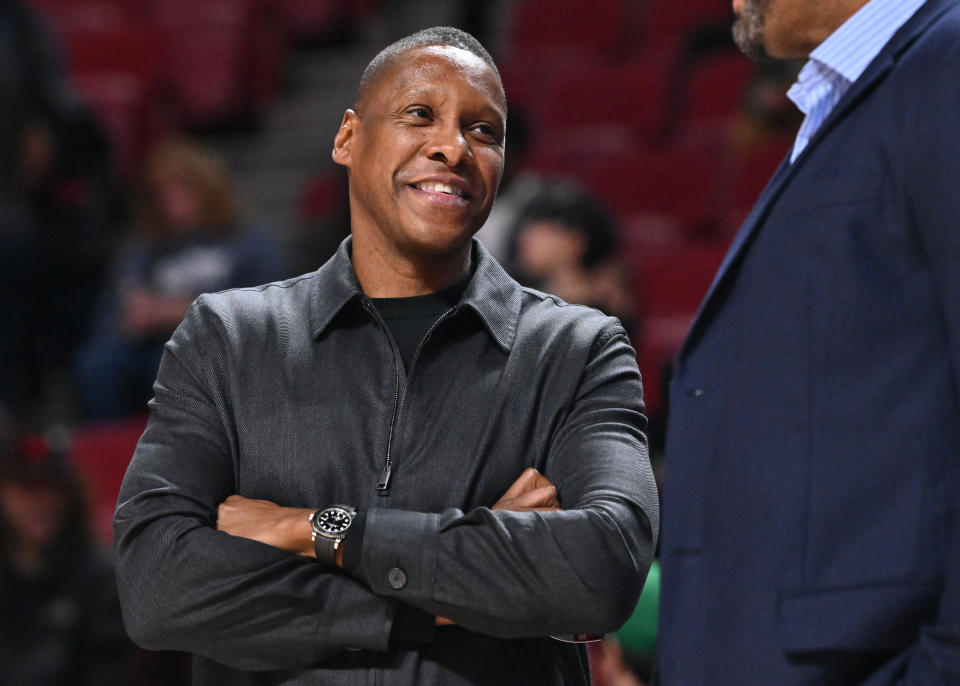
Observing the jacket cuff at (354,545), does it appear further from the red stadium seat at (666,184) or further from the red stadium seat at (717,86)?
the red stadium seat at (717,86)

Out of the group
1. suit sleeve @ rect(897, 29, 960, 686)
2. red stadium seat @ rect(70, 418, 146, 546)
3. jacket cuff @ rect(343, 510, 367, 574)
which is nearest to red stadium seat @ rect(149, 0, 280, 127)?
red stadium seat @ rect(70, 418, 146, 546)

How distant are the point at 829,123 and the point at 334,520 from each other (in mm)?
773

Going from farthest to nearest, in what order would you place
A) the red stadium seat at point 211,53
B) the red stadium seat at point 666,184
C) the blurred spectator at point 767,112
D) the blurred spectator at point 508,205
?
the red stadium seat at point 211,53 < the red stadium seat at point 666,184 < the blurred spectator at point 767,112 < the blurred spectator at point 508,205

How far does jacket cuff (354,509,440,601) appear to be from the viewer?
1.72 metres

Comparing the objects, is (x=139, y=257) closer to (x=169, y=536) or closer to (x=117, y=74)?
(x=117, y=74)

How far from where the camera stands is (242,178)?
737 centimetres

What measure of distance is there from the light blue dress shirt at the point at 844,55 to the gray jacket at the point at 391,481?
1.46 feet

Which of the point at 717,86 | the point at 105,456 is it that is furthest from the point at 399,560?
the point at 717,86

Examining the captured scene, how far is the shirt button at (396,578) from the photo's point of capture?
67.6 inches

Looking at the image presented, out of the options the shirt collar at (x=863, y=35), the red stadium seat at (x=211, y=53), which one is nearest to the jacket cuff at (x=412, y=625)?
the shirt collar at (x=863, y=35)

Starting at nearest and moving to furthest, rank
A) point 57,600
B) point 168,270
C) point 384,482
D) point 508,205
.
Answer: point 384,482 → point 57,600 → point 508,205 → point 168,270

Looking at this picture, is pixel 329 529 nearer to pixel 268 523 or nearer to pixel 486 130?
pixel 268 523

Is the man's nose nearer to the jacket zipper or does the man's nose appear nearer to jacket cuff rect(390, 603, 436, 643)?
the jacket zipper

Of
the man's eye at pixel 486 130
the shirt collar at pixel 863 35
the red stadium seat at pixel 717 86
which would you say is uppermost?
the shirt collar at pixel 863 35
